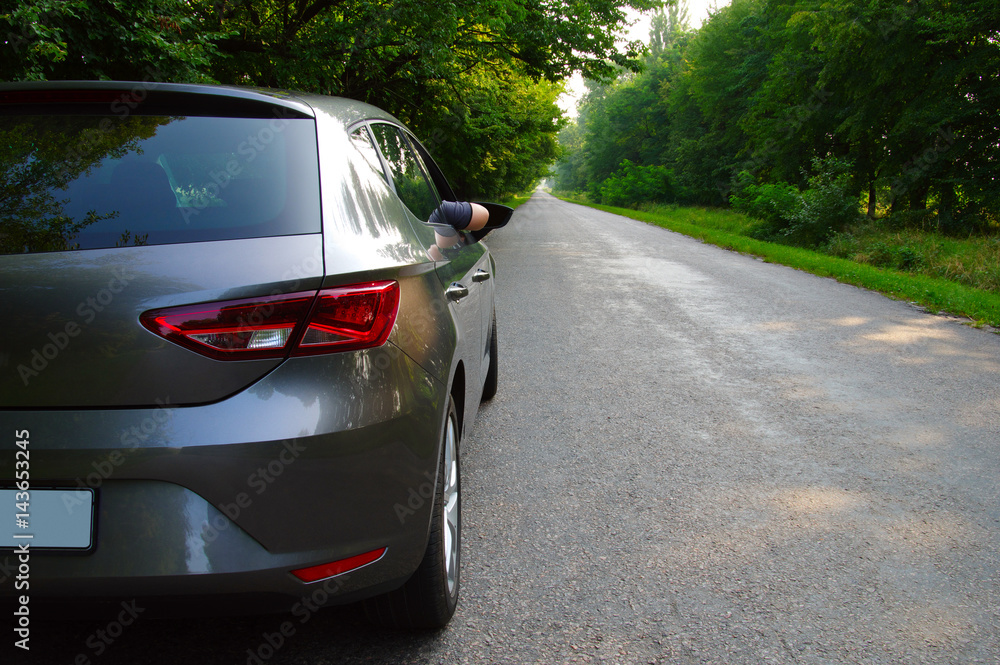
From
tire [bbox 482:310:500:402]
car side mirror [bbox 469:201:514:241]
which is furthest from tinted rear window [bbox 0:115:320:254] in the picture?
tire [bbox 482:310:500:402]

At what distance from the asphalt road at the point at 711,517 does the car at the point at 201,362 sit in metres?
0.65

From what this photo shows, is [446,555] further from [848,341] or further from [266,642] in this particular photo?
[848,341]

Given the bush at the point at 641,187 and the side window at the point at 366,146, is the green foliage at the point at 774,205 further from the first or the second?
the bush at the point at 641,187

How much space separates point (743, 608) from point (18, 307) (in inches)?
90.6

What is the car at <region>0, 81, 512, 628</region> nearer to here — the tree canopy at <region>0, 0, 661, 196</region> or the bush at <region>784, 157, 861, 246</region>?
the tree canopy at <region>0, 0, 661, 196</region>

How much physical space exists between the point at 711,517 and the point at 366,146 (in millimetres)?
2115

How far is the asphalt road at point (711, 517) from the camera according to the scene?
84.1 inches

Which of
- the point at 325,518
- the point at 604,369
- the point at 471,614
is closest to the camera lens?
the point at 325,518

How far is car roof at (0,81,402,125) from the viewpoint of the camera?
1.90 meters

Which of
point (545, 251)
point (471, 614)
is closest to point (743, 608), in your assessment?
point (471, 614)

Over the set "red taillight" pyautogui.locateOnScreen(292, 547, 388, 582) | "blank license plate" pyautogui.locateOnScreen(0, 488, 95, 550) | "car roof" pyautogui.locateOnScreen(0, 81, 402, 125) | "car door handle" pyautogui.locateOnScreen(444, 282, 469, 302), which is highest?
"car roof" pyautogui.locateOnScreen(0, 81, 402, 125)

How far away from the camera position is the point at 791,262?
524 inches

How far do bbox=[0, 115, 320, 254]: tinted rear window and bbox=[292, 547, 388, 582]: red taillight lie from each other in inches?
32.5

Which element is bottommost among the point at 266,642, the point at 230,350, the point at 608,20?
the point at 266,642
